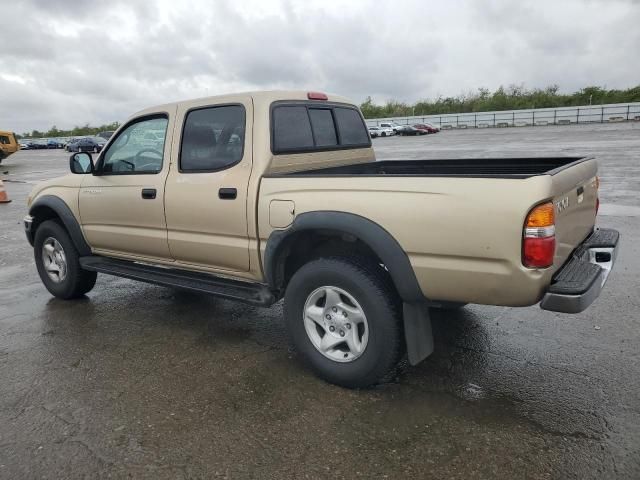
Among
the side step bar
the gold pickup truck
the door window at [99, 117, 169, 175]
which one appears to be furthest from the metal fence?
the side step bar

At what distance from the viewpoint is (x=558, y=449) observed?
8.71 ft

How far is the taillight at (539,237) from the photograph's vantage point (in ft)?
8.49

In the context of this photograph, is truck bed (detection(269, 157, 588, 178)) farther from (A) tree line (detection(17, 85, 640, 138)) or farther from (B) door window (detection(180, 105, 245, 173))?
(A) tree line (detection(17, 85, 640, 138))

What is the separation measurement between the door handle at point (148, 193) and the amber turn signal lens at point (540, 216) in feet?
9.60

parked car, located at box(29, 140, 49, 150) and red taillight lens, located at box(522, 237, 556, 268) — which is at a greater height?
red taillight lens, located at box(522, 237, 556, 268)

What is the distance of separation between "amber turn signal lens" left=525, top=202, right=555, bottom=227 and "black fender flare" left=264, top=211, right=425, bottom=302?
0.69 metres

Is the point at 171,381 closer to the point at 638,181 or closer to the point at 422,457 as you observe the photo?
the point at 422,457

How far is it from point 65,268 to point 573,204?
15.2 ft

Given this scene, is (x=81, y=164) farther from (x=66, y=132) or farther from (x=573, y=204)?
(x=66, y=132)

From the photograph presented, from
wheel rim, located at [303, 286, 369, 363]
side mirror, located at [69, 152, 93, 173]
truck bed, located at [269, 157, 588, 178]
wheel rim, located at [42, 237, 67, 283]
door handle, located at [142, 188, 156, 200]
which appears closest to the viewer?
wheel rim, located at [303, 286, 369, 363]

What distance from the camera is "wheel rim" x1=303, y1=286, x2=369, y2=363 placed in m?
3.26

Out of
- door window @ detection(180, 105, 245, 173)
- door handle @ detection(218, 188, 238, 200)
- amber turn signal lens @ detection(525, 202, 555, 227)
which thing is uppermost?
door window @ detection(180, 105, 245, 173)

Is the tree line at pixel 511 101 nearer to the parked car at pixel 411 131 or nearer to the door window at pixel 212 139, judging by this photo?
the parked car at pixel 411 131

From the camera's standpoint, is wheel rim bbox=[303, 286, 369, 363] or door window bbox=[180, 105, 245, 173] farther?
door window bbox=[180, 105, 245, 173]
